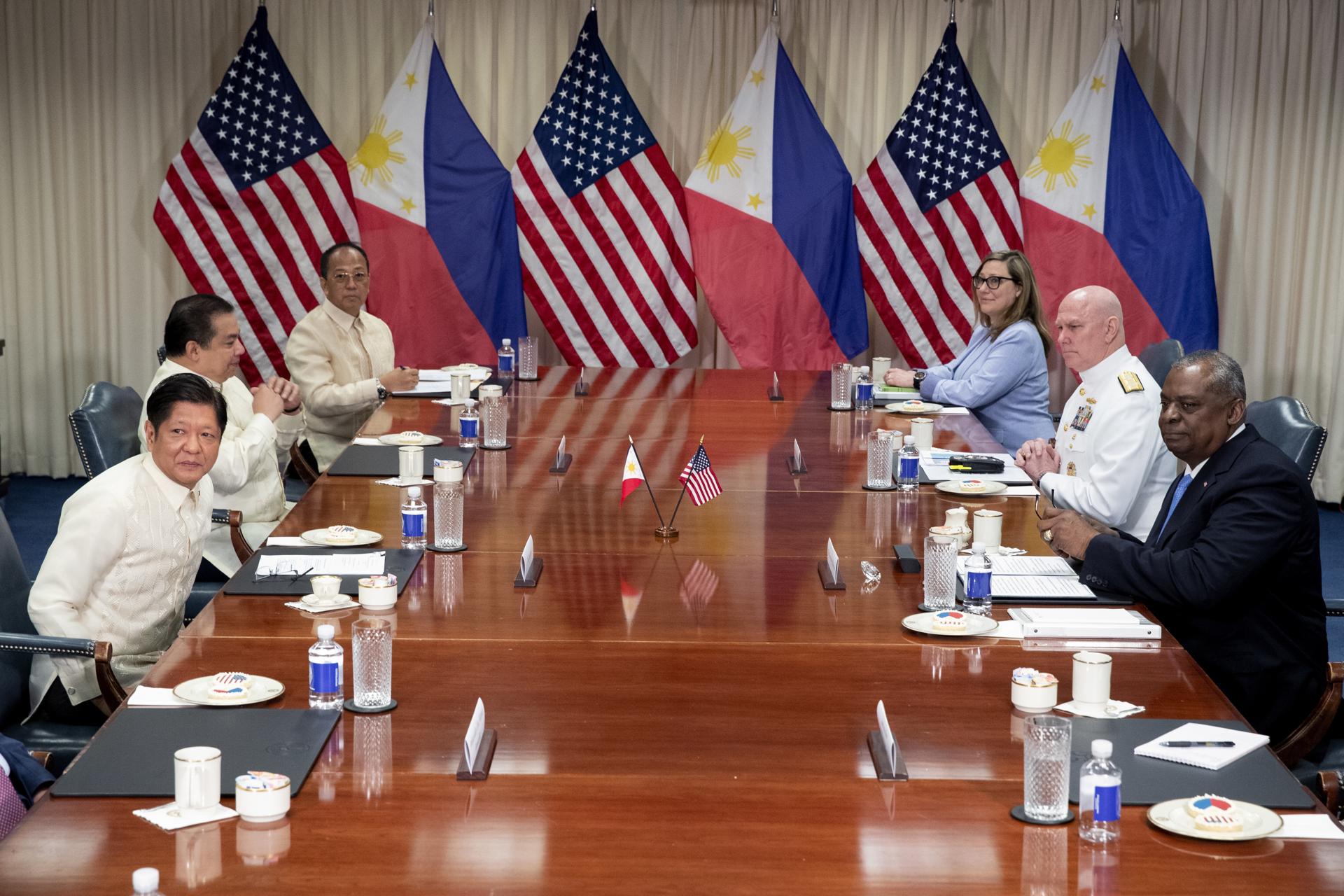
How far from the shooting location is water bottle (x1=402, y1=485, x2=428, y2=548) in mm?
3791

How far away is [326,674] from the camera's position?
8.45 ft

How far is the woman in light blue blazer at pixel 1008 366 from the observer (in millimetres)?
6203

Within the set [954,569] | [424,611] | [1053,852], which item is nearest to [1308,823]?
[1053,852]

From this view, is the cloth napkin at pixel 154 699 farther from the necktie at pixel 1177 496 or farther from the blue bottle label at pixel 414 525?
the necktie at pixel 1177 496

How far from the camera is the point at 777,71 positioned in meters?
8.15

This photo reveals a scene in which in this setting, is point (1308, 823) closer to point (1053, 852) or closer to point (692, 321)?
point (1053, 852)

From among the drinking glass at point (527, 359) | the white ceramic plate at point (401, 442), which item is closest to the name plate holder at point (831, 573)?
the white ceramic plate at point (401, 442)

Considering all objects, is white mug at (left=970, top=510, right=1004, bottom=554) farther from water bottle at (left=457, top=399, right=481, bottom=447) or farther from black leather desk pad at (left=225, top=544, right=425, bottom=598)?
water bottle at (left=457, top=399, right=481, bottom=447)

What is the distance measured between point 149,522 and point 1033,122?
20.3 ft

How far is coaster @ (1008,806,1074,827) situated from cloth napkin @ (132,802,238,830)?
1140 millimetres

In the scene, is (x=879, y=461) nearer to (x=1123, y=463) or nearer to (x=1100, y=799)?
(x=1123, y=463)

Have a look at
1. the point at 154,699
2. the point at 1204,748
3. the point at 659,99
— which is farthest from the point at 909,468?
the point at 659,99

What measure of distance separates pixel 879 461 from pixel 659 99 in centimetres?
445

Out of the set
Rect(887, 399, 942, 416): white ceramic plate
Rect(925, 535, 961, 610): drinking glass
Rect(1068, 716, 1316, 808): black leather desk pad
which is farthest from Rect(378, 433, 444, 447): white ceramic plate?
Rect(1068, 716, 1316, 808): black leather desk pad
